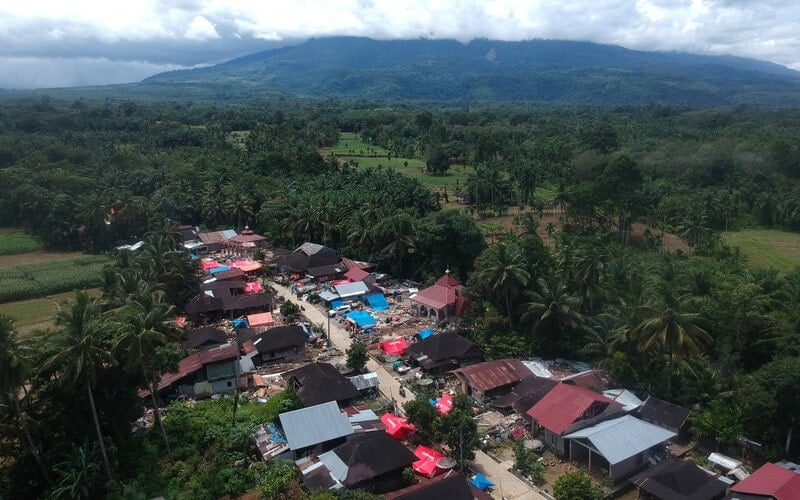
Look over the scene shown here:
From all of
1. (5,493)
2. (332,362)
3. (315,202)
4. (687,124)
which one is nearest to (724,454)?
(332,362)

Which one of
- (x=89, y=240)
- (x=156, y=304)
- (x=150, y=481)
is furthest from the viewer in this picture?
(x=89, y=240)

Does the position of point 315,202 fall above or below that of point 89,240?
above

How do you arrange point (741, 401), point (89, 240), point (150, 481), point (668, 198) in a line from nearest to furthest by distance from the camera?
point (150, 481) → point (741, 401) → point (89, 240) → point (668, 198)

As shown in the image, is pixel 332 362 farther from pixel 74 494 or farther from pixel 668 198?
pixel 668 198

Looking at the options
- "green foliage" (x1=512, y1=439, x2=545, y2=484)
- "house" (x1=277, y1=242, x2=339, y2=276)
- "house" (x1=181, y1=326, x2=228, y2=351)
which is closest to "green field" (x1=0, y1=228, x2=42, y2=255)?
"house" (x1=277, y1=242, x2=339, y2=276)

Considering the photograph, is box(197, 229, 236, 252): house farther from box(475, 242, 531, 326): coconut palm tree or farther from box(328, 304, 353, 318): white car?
box(475, 242, 531, 326): coconut palm tree

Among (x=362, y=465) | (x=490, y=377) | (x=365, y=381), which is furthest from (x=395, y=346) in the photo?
(x=362, y=465)

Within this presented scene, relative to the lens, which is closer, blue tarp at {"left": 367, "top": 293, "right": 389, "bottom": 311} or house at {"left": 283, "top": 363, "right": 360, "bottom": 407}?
house at {"left": 283, "top": 363, "right": 360, "bottom": 407}

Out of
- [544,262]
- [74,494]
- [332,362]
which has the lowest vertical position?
[332,362]
